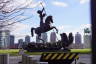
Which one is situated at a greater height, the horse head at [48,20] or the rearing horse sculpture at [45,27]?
the horse head at [48,20]

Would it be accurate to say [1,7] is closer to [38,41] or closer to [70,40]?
[70,40]

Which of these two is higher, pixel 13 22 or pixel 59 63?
pixel 13 22

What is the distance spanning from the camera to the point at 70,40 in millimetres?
54156

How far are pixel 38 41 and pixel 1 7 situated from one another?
160 ft

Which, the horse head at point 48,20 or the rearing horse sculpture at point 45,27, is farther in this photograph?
the rearing horse sculpture at point 45,27

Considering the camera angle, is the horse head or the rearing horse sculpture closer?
the horse head

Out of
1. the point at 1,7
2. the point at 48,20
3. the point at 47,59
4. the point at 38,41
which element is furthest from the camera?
the point at 38,41

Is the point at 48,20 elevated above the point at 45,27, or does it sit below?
above

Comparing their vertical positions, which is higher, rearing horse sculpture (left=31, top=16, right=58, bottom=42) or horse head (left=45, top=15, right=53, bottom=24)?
horse head (left=45, top=15, right=53, bottom=24)

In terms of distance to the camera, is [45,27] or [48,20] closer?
[48,20]
